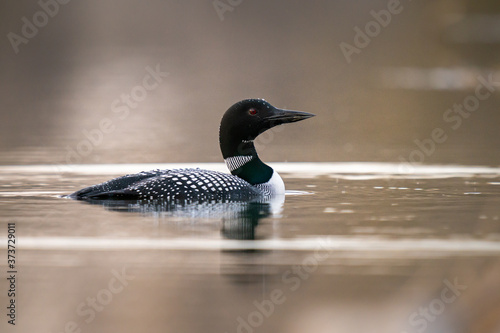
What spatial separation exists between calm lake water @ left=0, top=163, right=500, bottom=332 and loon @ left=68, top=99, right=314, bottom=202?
174mm

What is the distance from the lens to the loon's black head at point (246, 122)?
7.66 m

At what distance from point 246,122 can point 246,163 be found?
0.29 m

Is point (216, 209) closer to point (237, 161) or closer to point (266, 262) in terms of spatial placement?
point (237, 161)

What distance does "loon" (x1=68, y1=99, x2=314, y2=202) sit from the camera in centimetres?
699

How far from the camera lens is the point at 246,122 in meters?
7.66

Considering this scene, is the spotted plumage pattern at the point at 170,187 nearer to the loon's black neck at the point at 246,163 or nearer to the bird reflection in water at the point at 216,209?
the bird reflection in water at the point at 216,209

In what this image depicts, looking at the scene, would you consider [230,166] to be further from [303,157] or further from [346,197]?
[303,157]

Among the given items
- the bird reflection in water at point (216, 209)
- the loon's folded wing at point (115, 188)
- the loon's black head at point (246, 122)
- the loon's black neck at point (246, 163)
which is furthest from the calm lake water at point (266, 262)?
the loon's black head at point (246, 122)

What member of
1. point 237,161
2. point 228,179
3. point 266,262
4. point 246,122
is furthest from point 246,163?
point 266,262

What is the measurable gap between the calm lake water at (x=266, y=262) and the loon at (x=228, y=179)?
0.17 m

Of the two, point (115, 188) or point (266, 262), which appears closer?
point (266, 262)

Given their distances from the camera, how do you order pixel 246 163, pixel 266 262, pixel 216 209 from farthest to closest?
1. pixel 246 163
2. pixel 216 209
3. pixel 266 262

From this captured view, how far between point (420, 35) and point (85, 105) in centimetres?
1691

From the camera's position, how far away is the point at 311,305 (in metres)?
4.43
